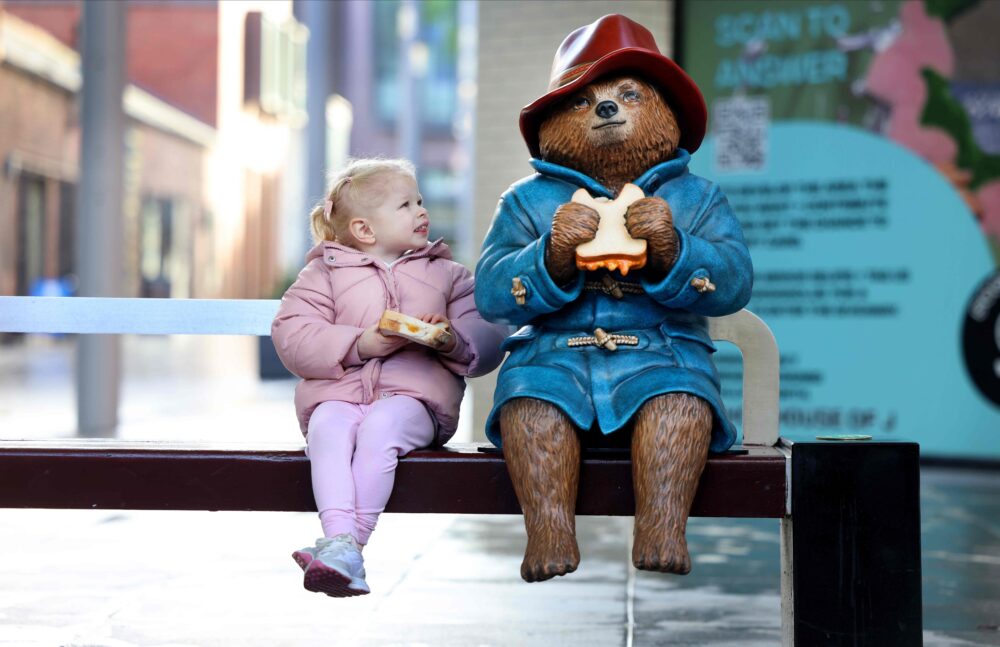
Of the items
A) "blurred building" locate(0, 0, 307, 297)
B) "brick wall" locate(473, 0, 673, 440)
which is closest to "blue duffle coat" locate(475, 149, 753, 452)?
"brick wall" locate(473, 0, 673, 440)

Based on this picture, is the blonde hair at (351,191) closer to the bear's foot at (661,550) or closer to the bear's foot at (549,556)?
the bear's foot at (549,556)

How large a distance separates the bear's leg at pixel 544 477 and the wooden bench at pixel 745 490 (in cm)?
10

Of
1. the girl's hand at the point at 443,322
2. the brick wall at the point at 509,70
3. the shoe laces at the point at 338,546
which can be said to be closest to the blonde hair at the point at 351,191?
the girl's hand at the point at 443,322

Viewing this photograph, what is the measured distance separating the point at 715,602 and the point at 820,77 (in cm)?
417

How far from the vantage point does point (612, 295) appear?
2.77m

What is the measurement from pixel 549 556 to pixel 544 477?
0.17 m

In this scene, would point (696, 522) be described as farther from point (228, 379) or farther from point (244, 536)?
point (228, 379)

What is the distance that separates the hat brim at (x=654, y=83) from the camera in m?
2.76

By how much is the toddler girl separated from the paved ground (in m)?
0.74

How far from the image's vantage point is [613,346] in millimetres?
2697

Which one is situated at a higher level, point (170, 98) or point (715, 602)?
point (170, 98)

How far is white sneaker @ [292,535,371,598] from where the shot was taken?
242 centimetres

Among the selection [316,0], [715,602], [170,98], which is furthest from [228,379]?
[170,98]

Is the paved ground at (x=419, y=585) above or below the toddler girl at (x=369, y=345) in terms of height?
below
